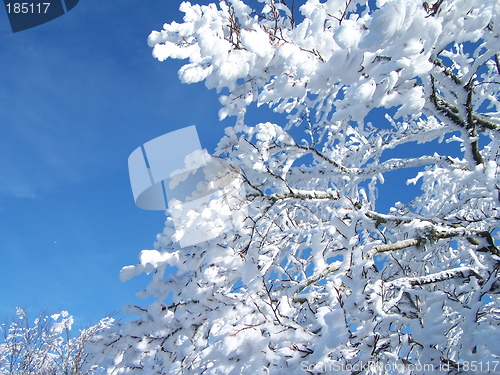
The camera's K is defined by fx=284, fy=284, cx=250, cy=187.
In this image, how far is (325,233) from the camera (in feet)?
7.50

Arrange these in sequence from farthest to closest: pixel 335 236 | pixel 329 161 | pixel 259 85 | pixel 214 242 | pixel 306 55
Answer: pixel 329 161 < pixel 259 85 < pixel 214 242 < pixel 335 236 < pixel 306 55

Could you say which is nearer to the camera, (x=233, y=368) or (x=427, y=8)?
(x=427, y=8)

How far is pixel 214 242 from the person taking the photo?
2.07 meters

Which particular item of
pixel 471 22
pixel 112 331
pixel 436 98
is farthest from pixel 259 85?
pixel 112 331

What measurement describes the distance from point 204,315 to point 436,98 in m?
2.50

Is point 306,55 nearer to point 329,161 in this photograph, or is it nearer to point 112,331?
point 329,161

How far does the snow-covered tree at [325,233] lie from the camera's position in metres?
1.24

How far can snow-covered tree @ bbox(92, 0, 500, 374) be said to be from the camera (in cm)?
124

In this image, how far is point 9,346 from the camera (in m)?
11.5

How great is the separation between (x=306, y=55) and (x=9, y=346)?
15.9 meters

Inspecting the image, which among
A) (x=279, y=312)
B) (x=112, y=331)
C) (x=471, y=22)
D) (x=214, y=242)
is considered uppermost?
(x=471, y=22)

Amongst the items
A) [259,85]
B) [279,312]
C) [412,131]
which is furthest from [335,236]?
[412,131]

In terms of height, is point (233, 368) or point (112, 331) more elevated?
point (112, 331)

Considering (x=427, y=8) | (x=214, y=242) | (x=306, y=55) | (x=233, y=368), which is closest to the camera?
(x=427, y=8)
